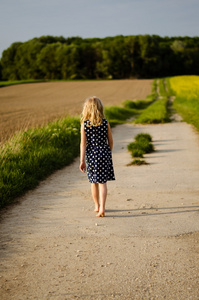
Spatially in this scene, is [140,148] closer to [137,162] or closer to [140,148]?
[140,148]

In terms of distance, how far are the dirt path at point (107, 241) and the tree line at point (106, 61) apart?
82.1 metres

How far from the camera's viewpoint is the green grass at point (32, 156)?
5895 mm

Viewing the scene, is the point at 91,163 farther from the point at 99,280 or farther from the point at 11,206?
the point at 99,280

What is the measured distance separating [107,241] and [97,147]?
142 cm

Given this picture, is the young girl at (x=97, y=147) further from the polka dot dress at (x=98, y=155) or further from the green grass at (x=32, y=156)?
the green grass at (x=32, y=156)

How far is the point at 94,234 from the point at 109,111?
565 inches

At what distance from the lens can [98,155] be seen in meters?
4.82

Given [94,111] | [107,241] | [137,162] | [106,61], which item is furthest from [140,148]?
[106,61]

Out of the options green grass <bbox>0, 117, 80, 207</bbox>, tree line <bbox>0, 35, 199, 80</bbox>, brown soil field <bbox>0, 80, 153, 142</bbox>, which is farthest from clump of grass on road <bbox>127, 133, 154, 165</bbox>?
tree line <bbox>0, 35, 199, 80</bbox>

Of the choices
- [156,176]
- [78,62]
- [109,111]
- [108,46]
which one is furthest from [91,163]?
[108,46]

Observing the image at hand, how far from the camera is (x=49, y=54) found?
9069 centimetres

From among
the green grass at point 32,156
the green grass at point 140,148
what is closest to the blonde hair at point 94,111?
the green grass at point 32,156

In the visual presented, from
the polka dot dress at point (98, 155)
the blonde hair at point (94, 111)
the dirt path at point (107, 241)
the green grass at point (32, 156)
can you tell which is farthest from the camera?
the green grass at point (32, 156)

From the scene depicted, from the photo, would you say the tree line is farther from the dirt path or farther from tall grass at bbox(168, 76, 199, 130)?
the dirt path
